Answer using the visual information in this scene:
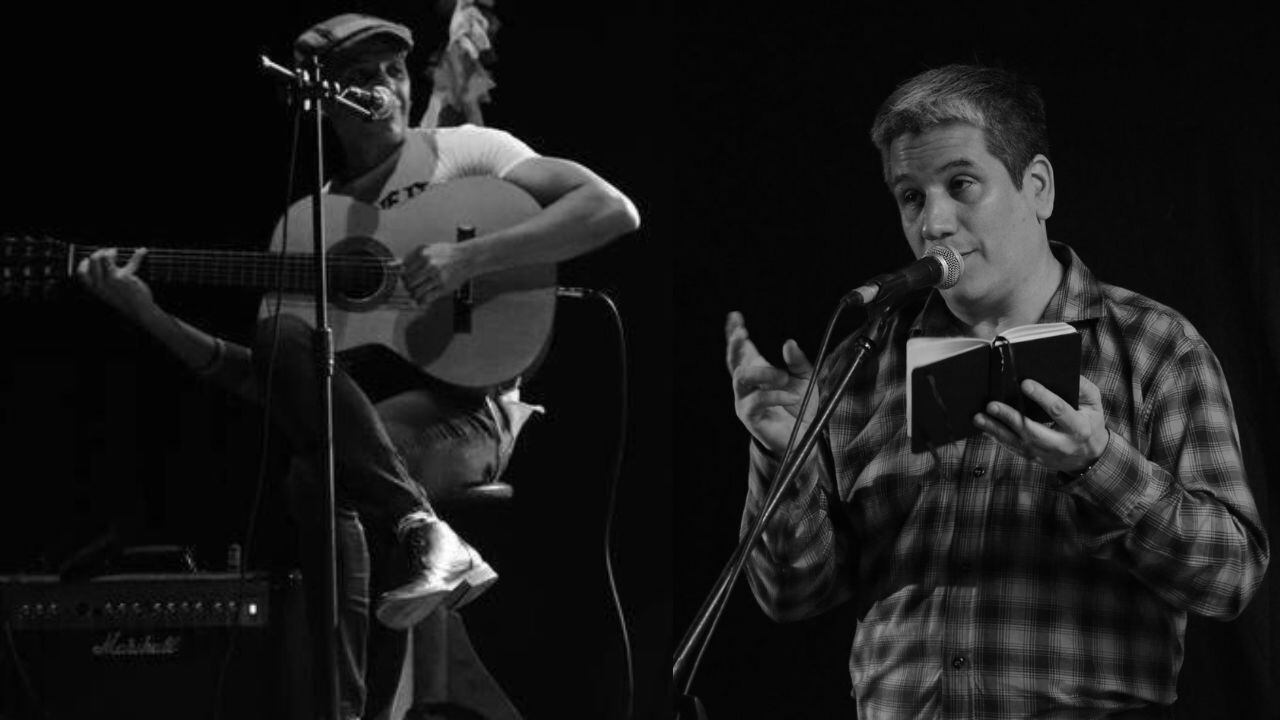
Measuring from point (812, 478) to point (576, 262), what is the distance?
1.06 metres

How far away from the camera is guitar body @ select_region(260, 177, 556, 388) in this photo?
10.2 feet

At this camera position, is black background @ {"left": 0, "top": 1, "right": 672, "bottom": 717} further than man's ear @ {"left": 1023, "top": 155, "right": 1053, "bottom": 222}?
Yes

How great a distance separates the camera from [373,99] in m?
3.07

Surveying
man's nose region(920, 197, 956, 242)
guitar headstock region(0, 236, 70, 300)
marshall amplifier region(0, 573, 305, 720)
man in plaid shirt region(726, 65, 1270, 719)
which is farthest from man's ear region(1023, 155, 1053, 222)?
guitar headstock region(0, 236, 70, 300)

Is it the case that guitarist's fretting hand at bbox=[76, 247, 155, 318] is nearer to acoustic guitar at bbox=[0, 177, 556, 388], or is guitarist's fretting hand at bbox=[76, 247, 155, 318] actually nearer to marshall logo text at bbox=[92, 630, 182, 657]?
acoustic guitar at bbox=[0, 177, 556, 388]

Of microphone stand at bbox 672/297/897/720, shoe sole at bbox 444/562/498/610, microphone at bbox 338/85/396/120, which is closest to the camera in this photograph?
microphone stand at bbox 672/297/897/720

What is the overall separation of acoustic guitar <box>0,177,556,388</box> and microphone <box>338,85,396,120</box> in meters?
0.19

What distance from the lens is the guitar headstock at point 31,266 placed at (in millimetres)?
3053

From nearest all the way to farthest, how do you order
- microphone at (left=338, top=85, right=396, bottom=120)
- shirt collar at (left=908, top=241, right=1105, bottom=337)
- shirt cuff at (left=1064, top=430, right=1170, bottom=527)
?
1. shirt cuff at (left=1064, top=430, right=1170, bottom=527)
2. shirt collar at (left=908, top=241, right=1105, bottom=337)
3. microphone at (left=338, top=85, right=396, bottom=120)

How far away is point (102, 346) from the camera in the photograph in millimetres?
3074

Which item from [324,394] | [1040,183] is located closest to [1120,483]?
[1040,183]

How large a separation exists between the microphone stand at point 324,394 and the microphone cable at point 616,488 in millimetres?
629

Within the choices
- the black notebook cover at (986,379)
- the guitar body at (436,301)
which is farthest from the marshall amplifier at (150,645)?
the black notebook cover at (986,379)

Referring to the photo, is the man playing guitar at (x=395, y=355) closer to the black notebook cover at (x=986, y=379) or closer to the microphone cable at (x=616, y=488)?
the microphone cable at (x=616, y=488)
